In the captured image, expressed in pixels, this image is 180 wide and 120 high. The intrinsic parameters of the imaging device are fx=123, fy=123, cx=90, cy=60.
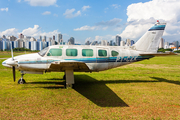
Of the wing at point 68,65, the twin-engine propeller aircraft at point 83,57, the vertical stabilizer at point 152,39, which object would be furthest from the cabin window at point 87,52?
the vertical stabilizer at point 152,39

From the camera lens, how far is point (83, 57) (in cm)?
884

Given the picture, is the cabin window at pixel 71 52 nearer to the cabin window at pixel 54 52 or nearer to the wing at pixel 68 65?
the cabin window at pixel 54 52

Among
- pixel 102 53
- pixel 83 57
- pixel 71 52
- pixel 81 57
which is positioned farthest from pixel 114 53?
pixel 71 52

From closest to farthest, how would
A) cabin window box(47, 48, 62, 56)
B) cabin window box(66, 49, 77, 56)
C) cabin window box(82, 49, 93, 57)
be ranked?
cabin window box(47, 48, 62, 56)
cabin window box(66, 49, 77, 56)
cabin window box(82, 49, 93, 57)

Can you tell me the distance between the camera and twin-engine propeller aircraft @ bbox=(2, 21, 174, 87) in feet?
26.9

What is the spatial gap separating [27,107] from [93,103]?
10.1ft

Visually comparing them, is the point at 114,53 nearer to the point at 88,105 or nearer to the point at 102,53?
the point at 102,53

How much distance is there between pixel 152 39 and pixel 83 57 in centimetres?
659

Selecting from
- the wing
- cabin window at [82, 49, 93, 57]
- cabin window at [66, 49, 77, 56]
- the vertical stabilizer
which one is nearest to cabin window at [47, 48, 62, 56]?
cabin window at [66, 49, 77, 56]

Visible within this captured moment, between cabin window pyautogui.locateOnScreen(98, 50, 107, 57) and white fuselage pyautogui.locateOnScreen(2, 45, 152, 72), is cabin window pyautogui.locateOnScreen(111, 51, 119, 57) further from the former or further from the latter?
cabin window pyautogui.locateOnScreen(98, 50, 107, 57)

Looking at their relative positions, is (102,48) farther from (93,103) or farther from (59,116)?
(59,116)

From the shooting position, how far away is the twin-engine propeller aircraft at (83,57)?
8.21m

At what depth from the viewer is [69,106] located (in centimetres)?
584

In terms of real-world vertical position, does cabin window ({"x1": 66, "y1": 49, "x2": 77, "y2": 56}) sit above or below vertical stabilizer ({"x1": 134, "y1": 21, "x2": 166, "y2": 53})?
below
